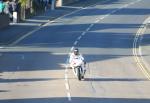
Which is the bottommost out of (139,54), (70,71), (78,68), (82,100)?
(139,54)

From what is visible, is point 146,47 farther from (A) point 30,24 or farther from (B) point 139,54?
(A) point 30,24

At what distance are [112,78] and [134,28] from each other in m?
27.3

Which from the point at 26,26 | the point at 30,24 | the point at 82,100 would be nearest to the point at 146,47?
the point at 26,26

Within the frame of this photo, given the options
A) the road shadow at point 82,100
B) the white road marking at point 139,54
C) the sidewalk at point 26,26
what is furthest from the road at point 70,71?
the sidewalk at point 26,26

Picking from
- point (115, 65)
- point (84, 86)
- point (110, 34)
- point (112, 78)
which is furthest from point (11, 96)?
point (110, 34)

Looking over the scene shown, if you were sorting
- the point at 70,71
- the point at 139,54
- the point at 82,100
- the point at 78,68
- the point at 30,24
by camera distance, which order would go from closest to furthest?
1. the point at 82,100
2. the point at 78,68
3. the point at 70,71
4. the point at 139,54
5. the point at 30,24

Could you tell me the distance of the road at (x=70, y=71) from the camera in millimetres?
28938

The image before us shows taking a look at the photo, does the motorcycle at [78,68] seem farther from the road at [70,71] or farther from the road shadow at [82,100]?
the road shadow at [82,100]

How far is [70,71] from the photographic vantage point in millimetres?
37094

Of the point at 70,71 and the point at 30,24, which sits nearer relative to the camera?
the point at 70,71

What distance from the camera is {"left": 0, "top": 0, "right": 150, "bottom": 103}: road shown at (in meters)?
28.9

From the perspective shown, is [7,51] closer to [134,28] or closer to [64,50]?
[64,50]

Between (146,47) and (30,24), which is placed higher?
(146,47)

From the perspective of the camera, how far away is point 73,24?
63.2 metres
